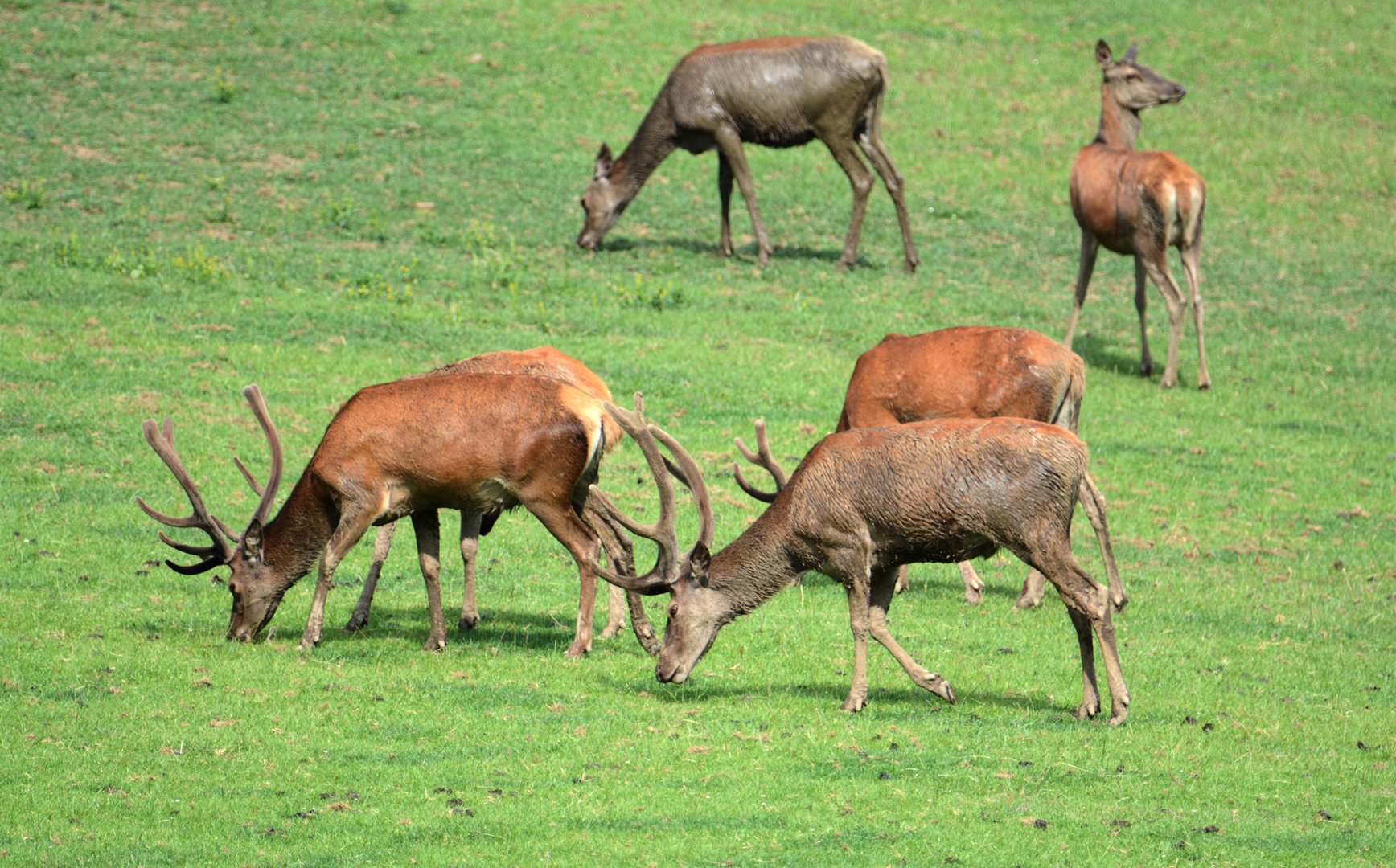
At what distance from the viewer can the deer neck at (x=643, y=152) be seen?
2306 cm

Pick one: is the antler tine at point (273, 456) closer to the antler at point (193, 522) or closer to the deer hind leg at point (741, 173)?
the antler at point (193, 522)

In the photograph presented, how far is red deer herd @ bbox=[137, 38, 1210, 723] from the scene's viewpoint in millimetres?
9820

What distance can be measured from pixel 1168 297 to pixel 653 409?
677 cm

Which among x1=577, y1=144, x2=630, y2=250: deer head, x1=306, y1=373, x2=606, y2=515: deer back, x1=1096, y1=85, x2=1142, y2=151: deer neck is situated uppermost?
x1=306, y1=373, x2=606, y2=515: deer back

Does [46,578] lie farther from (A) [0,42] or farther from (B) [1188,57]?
(B) [1188,57]

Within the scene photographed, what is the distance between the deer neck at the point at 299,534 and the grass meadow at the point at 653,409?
0.59m

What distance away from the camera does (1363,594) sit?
45.2 ft

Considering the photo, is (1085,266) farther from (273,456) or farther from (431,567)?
(273,456)

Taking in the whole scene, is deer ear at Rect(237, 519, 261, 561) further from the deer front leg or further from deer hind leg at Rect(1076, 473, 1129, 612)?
deer hind leg at Rect(1076, 473, 1129, 612)

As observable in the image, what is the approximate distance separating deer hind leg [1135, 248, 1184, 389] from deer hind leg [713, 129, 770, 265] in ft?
17.4

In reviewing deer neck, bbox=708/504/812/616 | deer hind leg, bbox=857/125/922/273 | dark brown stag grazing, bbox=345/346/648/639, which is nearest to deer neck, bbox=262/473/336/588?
dark brown stag grazing, bbox=345/346/648/639

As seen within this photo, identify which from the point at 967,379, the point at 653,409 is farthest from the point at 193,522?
the point at 653,409

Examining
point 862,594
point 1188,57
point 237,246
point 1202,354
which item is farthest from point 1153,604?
point 1188,57

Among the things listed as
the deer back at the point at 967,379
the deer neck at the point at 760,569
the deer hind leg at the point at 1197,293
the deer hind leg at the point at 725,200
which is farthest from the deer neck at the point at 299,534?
the deer hind leg at the point at 725,200
